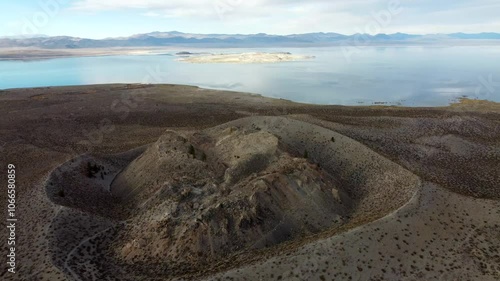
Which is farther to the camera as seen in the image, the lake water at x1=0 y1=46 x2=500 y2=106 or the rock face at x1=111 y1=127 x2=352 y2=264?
the lake water at x1=0 y1=46 x2=500 y2=106

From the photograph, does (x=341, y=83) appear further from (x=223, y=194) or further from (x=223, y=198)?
(x=223, y=198)

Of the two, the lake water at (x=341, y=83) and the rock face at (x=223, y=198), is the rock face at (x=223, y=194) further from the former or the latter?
the lake water at (x=341, y=83)

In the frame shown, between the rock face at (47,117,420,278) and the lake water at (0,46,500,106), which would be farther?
the lake water at (0,46,500,106)

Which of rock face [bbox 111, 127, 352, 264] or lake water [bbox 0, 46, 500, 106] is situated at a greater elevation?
rock face [bbox 111, 127, 352, 264]

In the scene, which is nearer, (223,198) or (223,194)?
(223,198)

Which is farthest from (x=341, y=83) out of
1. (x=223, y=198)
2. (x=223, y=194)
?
(x=223, y=198)

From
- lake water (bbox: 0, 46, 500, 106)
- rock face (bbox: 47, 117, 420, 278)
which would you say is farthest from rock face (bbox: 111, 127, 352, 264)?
lake water (bbox: 0, 46, 500, 106)

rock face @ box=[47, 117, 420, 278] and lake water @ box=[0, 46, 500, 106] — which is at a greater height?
rock face @ box=[47, 117, 420, 278]

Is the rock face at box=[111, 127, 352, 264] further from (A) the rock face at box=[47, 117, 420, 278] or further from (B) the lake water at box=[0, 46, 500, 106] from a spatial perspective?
(B) the lake water at box=[0, 46, 500, 106]

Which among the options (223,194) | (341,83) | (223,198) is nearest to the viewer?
(223,198)

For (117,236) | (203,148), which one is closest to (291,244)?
(117,236)

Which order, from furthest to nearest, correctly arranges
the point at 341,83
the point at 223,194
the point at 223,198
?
1. the point at 341,83
2. the point at 223,194
3. the point at 223,198
